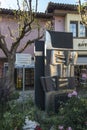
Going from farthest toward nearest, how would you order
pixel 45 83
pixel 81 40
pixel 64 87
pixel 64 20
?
pixel 64 20 → pixel 81 40 → pixel 64 87 → pixel 45 83

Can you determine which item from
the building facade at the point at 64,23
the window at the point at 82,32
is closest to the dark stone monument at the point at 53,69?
the building facade at the point at 64,23

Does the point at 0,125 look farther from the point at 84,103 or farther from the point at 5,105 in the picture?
the point at 84,103

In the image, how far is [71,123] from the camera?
799 cm

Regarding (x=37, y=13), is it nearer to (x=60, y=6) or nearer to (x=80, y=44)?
(x=60, y=6)

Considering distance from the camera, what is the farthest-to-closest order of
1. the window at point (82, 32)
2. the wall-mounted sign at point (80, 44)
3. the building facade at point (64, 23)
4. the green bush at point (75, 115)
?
the window at point (82, 32) < the building facade at point (64, 23) < the wall-mounted sign at point (80, 44) < the green bush at point (75, 115)

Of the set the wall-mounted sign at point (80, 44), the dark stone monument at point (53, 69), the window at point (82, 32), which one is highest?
the dark stone monument at point (53, 69)

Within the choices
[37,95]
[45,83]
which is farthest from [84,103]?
[37,95]

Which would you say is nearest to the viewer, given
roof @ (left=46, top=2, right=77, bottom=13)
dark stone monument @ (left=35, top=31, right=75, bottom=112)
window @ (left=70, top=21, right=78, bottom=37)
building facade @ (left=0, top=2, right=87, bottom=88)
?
dark stone monument @ (left=35, top=31, right=75, bottom=112)

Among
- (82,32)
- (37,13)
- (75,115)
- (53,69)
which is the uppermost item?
(75,115)

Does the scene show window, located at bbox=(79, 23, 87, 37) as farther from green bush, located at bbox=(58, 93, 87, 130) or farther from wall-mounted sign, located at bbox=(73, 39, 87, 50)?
green bush, located at bbox=(58, 93, 87, 130)

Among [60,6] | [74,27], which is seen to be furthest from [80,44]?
[60,6]

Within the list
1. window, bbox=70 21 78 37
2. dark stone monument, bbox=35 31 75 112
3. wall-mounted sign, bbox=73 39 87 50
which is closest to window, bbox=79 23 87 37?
window, bbox=70 21 78 37

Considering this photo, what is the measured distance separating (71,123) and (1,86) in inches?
80.6

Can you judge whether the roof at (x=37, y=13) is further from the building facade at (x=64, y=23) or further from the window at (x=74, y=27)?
the window at (x=74, y=27)
